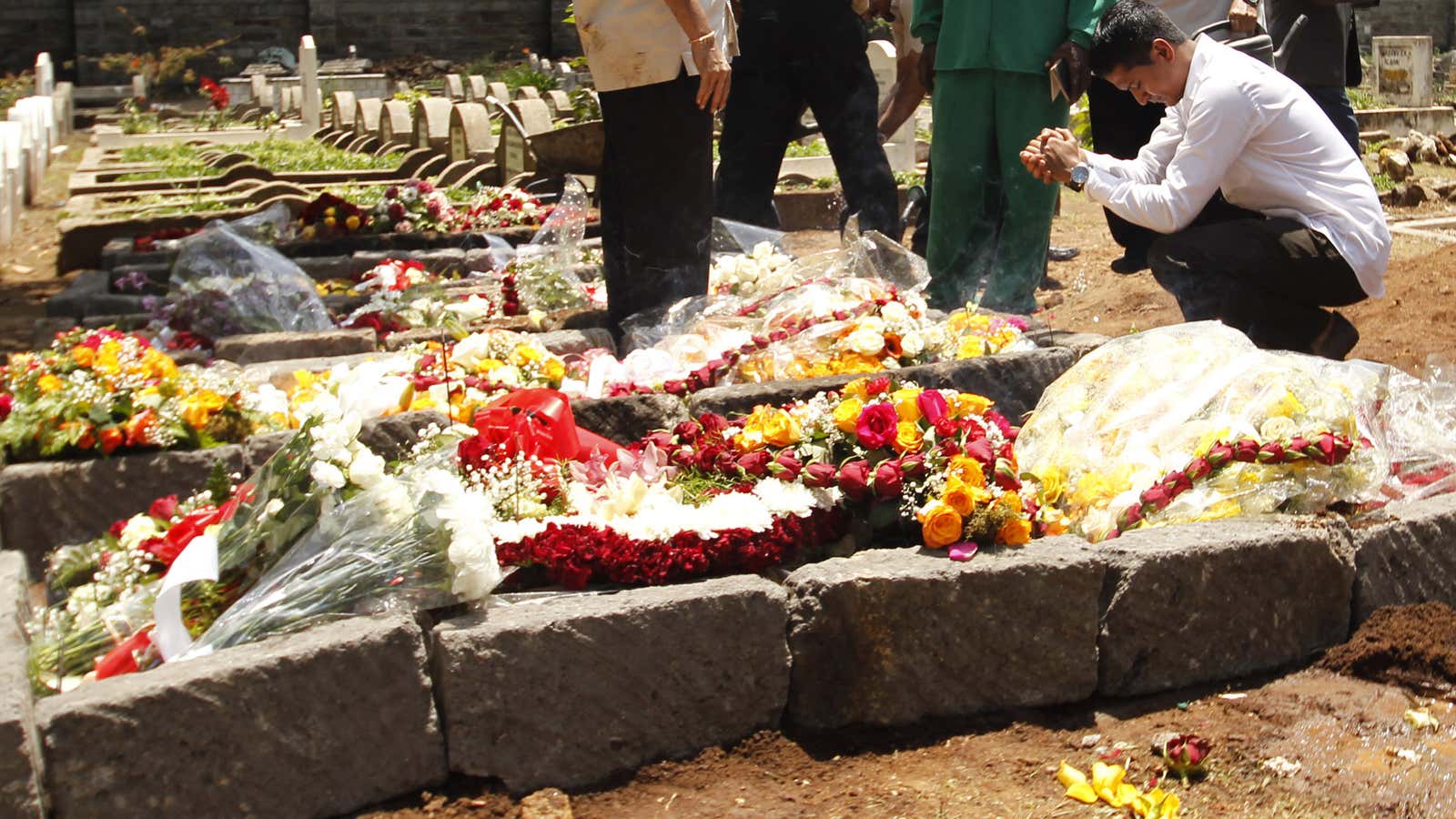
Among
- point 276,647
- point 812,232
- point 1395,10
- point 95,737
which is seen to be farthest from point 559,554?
point 1395,10

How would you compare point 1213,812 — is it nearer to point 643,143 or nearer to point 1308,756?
point 1308,756

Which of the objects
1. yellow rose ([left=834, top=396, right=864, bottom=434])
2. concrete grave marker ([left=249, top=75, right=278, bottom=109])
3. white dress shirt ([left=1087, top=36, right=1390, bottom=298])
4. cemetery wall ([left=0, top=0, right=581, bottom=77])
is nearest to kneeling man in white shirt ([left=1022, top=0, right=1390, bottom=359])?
white dress shirt ([left=1087, top=36, right=1390, bottom=298])

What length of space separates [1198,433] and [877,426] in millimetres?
788

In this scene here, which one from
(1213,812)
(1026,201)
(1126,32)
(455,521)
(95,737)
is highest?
(1126,32)

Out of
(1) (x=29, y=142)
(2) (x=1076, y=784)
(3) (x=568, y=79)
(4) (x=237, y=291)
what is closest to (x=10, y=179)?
(1) (x=29, y=142)

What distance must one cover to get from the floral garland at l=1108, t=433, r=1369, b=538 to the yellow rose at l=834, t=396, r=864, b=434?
65 cm

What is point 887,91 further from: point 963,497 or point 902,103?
point 963,497

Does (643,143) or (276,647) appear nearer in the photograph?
(276,647)

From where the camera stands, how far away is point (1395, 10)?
28.1 m

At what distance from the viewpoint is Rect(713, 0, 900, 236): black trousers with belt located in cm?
694

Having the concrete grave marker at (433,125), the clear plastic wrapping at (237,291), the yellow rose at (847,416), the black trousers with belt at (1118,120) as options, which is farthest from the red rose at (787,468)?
the concrete grave marker at (433,125)

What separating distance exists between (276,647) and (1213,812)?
5.84 feet

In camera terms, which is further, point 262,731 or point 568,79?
point 568,79

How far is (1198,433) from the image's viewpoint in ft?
12.2
